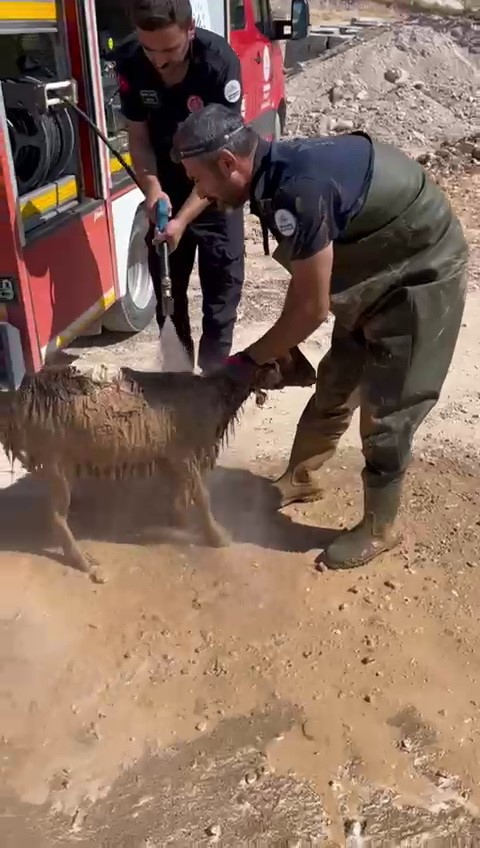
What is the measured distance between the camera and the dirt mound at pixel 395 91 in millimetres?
16141

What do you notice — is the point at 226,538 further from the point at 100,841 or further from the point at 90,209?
the point at 90,209

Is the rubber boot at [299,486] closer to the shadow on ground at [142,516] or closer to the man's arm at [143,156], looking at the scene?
the shadow on ground at [142,516]

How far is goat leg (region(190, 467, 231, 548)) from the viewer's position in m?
3.70

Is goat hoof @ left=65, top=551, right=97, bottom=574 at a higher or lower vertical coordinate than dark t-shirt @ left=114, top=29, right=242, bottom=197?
lower

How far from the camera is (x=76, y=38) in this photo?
4.44 meters

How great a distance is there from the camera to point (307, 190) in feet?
9.03

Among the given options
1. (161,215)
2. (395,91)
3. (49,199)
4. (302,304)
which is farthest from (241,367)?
(395,91)

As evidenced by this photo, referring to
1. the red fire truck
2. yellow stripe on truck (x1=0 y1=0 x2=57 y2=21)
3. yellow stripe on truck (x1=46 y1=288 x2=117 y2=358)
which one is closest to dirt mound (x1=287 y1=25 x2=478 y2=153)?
the red fire truck

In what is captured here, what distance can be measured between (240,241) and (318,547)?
1724 millimetres

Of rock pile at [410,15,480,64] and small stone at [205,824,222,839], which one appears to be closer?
small stone at [205,824,222,839]

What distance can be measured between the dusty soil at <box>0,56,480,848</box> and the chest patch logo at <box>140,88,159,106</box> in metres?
1.98

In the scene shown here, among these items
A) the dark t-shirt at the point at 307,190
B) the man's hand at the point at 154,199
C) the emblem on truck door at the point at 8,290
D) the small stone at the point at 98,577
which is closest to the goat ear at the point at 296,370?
the dark t-shirt at the point at 307,190

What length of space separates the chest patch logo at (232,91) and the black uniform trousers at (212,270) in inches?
21.7

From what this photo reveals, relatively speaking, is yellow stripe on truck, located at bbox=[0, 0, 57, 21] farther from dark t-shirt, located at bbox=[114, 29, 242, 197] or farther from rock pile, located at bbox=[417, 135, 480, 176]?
rock pile, located at bbox=[417, 135, 480, 176]
